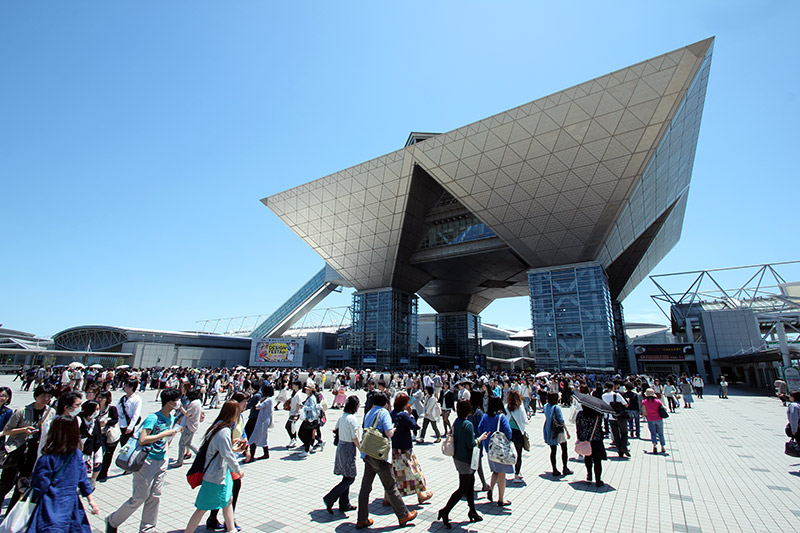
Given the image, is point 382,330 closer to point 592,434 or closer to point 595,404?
point 592,434

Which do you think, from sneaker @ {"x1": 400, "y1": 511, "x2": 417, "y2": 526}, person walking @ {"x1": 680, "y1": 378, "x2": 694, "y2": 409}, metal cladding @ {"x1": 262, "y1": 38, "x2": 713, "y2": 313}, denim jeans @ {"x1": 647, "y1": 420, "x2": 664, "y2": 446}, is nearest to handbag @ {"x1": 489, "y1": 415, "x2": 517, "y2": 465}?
sneaker @ {"x1": 400, "y1": 511, "x2": 417, "y2": 526}

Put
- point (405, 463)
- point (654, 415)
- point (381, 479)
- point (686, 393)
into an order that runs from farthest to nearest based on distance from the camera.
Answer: point (686, 393)
point (654, 415)
point (405, 463)
point (381, 479)

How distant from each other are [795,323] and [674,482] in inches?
1958

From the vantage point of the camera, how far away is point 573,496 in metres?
6.68

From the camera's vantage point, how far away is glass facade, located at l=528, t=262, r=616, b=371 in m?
34.8

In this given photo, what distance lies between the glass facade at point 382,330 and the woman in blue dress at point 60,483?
42924 millimetres

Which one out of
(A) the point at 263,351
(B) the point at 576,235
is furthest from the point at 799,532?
(A) the point at 263,351

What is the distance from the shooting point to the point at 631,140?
1072 inches

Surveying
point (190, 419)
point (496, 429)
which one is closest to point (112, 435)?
point (190, 419)

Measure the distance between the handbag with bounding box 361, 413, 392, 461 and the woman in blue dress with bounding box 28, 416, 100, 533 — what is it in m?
2.99

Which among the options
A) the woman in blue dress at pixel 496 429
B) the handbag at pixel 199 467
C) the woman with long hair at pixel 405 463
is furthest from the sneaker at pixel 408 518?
the handbag at pixel 199 467

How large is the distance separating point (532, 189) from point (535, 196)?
0.71m

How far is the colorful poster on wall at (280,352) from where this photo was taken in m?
48.8

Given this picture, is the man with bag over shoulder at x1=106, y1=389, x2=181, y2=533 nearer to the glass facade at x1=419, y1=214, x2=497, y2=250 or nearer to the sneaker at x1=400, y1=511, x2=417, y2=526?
the sneaker at x1=400, y1=511, x2=417, y2=526
